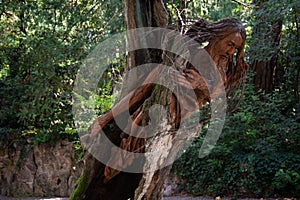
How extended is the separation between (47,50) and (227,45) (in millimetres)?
4727

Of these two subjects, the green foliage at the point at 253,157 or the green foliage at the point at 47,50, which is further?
the green foliage at the point at 47,50

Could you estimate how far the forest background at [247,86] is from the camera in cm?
589

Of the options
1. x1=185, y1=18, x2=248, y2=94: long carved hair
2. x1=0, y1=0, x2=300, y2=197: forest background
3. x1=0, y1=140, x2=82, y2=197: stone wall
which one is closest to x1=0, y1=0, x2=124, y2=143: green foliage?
x1=0, y1=0, x2=300, y2=197: forest background

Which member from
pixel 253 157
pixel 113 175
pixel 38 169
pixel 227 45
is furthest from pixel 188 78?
pixel 38 169

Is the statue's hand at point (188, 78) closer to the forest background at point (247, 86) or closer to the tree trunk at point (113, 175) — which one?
the tree trunk at point (113, 175)

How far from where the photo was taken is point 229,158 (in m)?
6.43

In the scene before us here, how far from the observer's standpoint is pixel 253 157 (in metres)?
6.03

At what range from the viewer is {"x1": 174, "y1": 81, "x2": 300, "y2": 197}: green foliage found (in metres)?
5.80

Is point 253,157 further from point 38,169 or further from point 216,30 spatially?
point 38,169

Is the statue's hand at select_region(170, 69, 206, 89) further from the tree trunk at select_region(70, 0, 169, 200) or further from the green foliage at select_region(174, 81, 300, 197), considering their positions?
the green foliage at select_region(174, 81, 300, 197)

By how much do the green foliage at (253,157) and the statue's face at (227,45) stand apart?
151 inches

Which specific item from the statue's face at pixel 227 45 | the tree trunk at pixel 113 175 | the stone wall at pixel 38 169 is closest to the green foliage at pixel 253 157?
the stone wall at pixel 38 169

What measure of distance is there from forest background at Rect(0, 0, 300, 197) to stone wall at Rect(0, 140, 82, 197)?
1.12 ft

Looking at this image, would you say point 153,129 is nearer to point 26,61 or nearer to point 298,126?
point 298,126
